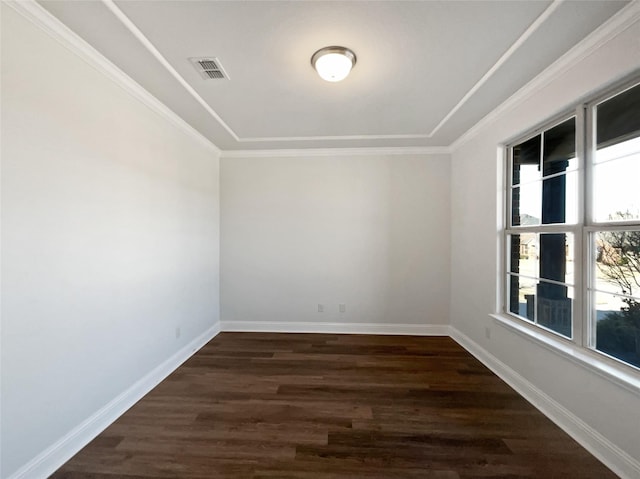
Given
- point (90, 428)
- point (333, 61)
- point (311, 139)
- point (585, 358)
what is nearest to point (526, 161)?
point (585, 358)

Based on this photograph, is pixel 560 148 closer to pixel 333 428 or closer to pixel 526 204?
pixel 526 204

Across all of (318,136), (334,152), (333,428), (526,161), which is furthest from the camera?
(334,152)

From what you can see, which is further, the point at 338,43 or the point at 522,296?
the point at 522,296

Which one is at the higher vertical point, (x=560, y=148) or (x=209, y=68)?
(x=209, y=68)

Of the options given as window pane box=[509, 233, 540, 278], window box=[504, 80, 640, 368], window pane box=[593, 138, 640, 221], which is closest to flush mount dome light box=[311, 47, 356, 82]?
window box=[504, 80, 640, 368]

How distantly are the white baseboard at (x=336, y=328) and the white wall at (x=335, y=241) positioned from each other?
0.07ft

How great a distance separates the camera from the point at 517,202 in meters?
2.74

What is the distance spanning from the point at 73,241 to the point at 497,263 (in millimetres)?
3596

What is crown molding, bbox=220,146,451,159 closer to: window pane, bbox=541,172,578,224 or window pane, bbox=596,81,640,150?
window pane, bbox=541,172,578,224

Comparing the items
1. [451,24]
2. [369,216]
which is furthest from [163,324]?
[451,24]

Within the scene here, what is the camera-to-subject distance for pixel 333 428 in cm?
198

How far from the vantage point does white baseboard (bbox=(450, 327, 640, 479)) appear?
1576 mm

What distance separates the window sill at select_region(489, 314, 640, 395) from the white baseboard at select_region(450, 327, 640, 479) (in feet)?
1.28

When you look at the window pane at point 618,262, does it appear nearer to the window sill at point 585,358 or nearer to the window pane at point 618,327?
the window pane at point 618,327
